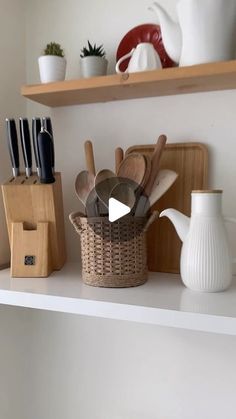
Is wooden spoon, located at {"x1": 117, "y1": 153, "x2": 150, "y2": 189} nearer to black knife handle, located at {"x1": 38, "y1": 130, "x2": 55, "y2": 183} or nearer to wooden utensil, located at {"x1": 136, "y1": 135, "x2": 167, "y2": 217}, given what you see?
wooden utensil, located at {"x1": 136, "y1": 135, "x2": 167, "y2": 217}

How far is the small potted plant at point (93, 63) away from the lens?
2.94 ft

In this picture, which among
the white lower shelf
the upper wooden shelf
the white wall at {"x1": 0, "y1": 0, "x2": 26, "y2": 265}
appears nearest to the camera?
the white lower shelf

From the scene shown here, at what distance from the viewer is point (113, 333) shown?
39.8 inches

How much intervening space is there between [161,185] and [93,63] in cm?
31

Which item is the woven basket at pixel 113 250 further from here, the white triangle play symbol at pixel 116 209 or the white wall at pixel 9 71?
the white wall at pixel 9 71

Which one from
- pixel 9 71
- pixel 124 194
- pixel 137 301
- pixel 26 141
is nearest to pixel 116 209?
pixel 124 194

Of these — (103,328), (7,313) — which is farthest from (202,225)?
(7,313)

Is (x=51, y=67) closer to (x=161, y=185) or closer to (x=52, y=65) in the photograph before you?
(x=52, y=65)

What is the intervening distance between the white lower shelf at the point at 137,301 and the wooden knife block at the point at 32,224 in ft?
0.11

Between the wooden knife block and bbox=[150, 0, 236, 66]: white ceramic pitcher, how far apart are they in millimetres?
389

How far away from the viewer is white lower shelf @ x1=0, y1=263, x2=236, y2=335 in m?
0.64

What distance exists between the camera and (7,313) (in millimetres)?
1043

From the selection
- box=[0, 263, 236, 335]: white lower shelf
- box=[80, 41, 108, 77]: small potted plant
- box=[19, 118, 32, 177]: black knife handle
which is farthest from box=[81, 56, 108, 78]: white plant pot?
box=[0, 263, 236, 335]: white lower shelf

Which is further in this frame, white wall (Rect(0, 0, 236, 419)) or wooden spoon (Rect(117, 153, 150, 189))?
white wall (Rect(0, 0, 236, 419))
